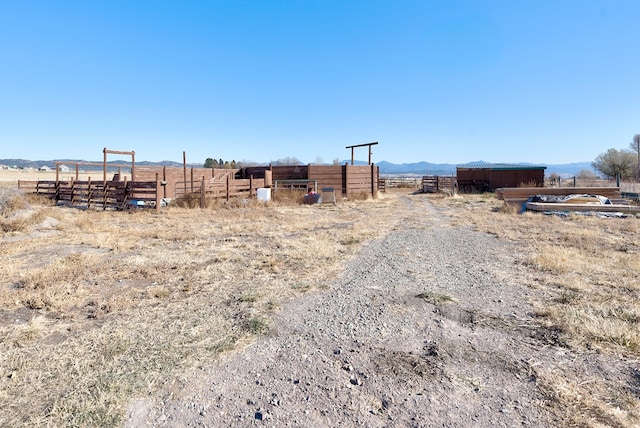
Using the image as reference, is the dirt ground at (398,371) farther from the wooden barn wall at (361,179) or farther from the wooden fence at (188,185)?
the wooden barn wall at (361,179)

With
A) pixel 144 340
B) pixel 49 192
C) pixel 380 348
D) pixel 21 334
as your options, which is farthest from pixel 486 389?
pixel 49 192

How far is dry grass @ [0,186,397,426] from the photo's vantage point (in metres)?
2.75

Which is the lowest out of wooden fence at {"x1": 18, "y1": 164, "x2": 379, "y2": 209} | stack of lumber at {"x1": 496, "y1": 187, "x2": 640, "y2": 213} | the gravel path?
the gravel path

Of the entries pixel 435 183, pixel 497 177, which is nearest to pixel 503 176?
pixel 497 177

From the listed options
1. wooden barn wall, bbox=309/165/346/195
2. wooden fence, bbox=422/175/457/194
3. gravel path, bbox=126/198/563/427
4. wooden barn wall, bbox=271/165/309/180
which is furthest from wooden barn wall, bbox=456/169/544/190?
gravel path, bbox=126/198/563/427

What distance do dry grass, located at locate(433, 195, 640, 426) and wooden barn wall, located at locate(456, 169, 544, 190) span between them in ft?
81.6

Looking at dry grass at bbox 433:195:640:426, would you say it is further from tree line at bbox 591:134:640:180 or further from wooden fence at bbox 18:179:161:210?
tree line at bbox 591:134:640:180

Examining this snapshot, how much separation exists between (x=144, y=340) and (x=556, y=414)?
3.69 meters

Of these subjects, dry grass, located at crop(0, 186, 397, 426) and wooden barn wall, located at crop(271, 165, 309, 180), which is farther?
wooden barn wall, located at crop(271, 165, 309, 180)

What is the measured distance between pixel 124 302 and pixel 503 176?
36.5 meters

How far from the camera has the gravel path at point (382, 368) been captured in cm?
244

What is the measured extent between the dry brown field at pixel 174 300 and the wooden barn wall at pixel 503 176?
24434 millimetres

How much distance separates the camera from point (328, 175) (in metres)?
24.3

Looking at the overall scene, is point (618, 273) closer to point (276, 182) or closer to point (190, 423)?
point (190, 423)
